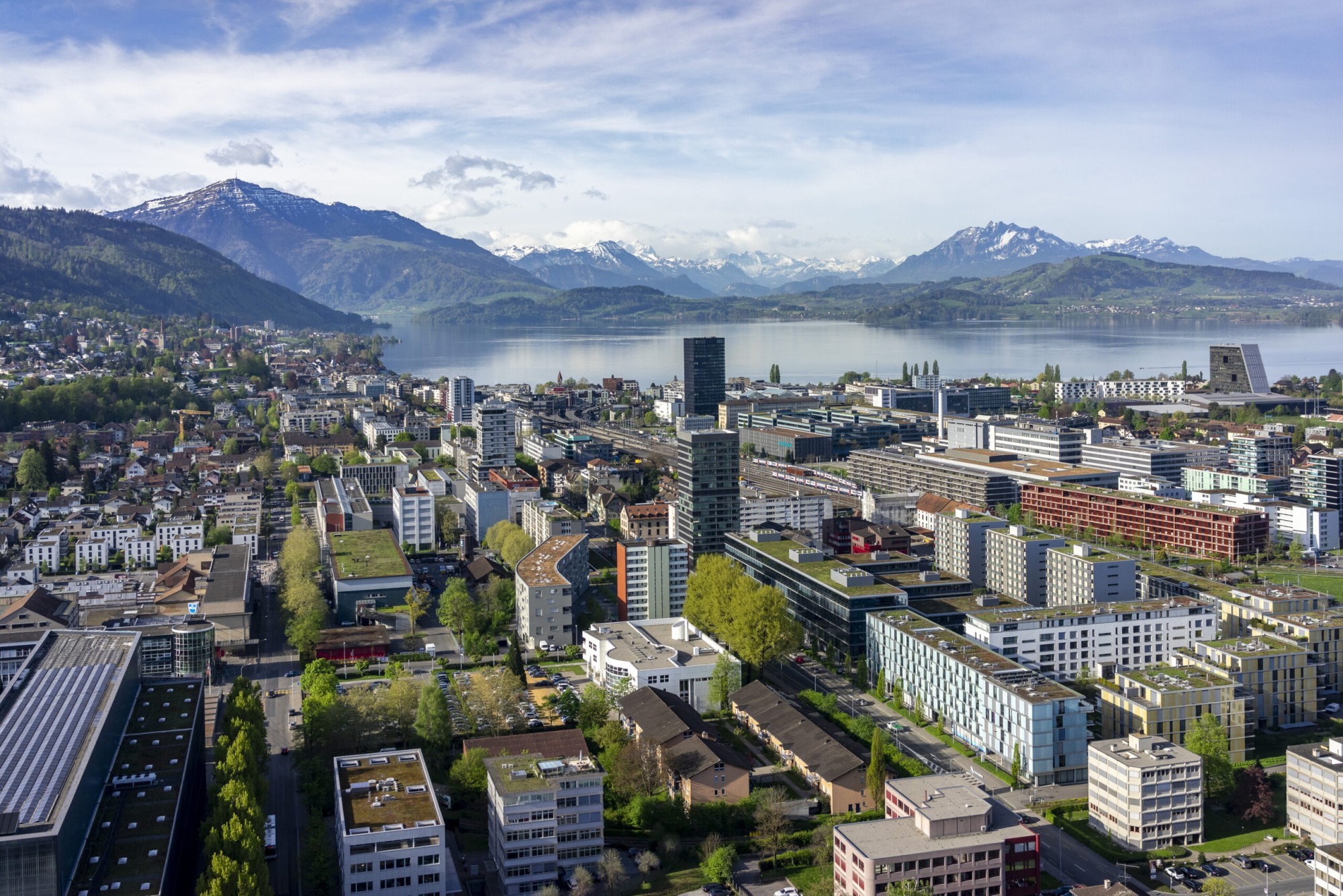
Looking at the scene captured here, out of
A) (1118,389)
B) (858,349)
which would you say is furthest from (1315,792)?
(858,349)

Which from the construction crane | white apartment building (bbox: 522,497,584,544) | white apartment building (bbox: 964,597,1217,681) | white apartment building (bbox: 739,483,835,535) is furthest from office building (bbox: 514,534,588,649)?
the construction crane

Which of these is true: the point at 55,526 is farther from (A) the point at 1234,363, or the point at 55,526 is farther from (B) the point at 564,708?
(A) the point at 1234,363

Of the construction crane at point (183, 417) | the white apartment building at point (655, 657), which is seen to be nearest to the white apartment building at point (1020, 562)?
the white apartment building at point (655, 657)

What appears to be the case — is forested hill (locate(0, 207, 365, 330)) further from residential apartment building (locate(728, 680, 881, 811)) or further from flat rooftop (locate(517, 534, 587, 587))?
residential apartment building (locate(728, 680, 881, 811))

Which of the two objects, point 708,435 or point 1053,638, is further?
point 708,435

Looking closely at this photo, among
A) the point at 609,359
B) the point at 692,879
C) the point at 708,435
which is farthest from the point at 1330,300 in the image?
the point at 692,879

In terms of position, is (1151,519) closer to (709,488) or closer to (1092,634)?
(1092,634)

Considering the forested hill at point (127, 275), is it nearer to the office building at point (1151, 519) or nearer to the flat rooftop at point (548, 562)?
the flat rooftop at point (548, 562)
